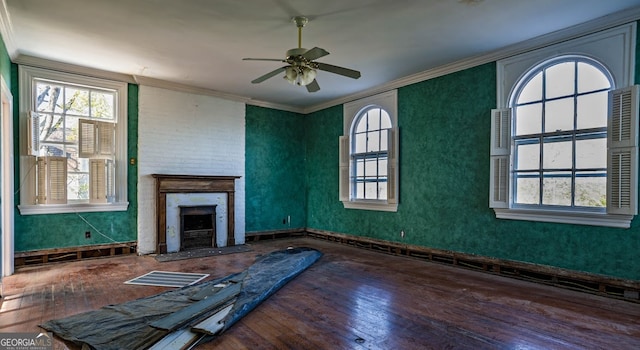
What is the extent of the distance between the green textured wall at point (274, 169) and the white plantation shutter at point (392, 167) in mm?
2666

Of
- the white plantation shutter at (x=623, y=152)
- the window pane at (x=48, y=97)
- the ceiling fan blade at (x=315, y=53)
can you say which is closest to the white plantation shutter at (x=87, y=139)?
the window pane at (x=48, y=97)

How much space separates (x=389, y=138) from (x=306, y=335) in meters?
4.35

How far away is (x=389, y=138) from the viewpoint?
6.42 m

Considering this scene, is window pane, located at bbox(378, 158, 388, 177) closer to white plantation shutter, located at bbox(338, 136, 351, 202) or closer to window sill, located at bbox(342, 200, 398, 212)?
window sill, located at bbox(342, 200, 398, 212)

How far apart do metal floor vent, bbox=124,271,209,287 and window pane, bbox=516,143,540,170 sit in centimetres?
459

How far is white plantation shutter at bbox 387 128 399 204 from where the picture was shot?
20.5 ft

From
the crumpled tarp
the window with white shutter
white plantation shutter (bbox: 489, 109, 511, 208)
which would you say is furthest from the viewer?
white plantation shutter (bbox: 489, 109, 511, 208)

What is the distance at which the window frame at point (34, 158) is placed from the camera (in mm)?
5141

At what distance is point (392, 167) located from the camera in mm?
6312

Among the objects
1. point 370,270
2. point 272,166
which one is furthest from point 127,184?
point 370,270

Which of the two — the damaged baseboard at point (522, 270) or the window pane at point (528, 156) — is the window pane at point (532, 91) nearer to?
the window pane at point (528, 156)

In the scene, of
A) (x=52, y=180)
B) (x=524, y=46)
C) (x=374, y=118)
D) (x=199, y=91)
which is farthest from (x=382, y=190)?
(x=52, y=180)

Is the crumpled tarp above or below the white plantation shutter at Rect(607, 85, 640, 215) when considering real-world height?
below

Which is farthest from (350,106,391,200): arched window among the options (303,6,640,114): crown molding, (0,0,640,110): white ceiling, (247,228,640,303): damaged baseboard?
(0,0,640,110): white ceiling
